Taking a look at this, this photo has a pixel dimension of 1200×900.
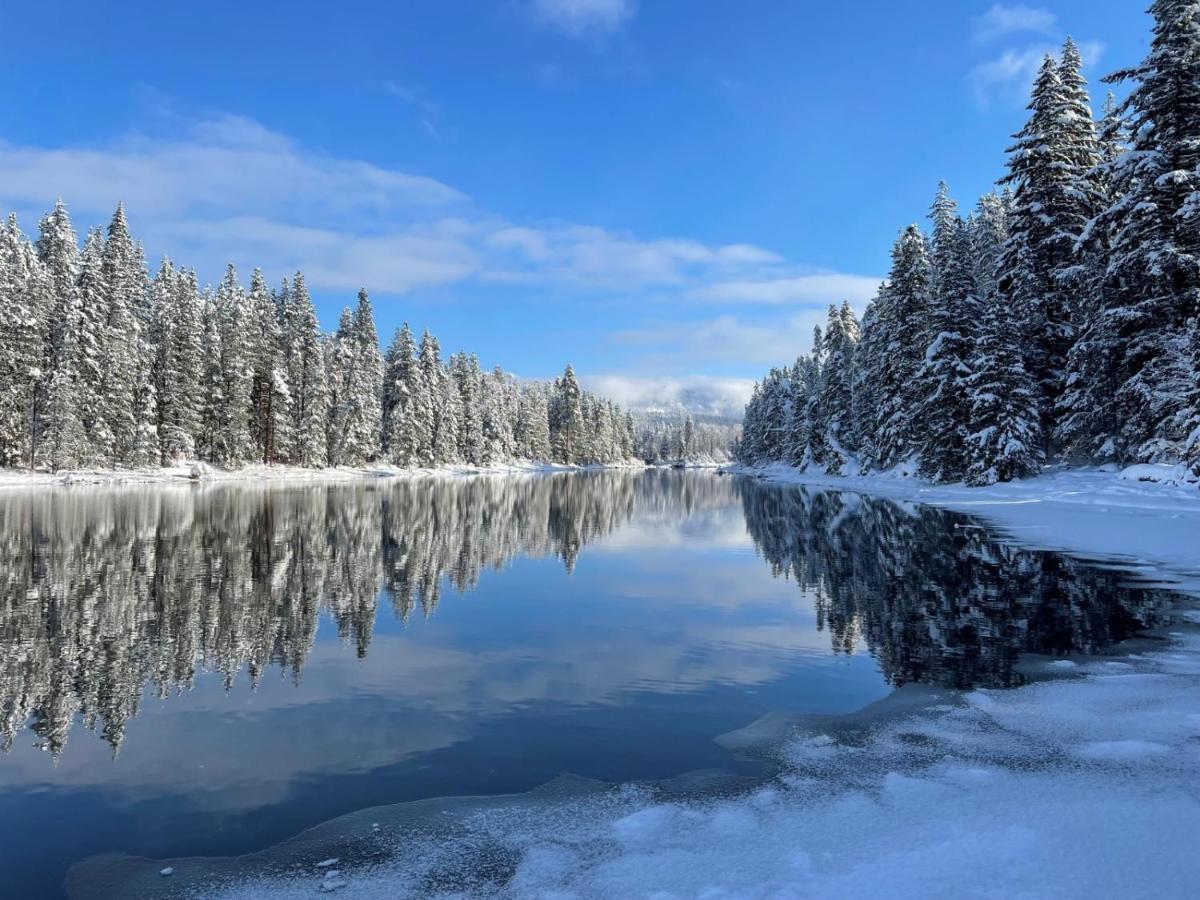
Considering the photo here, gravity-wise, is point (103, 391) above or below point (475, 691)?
above

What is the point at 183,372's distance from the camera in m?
58.4

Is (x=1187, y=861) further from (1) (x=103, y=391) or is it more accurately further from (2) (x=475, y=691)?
(1) (x=103, y=391)

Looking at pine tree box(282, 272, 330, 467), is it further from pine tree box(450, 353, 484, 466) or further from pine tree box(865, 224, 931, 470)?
pine tree box(865, 224, 931, 470)

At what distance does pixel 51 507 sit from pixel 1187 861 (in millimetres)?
34743

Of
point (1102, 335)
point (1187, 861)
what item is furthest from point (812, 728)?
point (1102, 335)

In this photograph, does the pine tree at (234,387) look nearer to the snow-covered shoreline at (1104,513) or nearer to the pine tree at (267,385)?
the pine tree at (267,385)

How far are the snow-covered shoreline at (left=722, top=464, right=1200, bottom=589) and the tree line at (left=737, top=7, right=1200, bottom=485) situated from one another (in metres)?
1.08

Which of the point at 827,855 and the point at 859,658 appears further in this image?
the point at 859,658

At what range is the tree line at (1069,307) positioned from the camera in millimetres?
25281

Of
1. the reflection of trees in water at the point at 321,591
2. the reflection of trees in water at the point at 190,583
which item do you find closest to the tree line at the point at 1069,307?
the reflection of trees in water at the point at 321,591

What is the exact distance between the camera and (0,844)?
478 cm

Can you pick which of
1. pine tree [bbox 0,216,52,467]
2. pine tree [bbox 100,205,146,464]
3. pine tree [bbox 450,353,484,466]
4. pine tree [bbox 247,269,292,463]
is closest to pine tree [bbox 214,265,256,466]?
pine tree [bbox 247,269,292,463]

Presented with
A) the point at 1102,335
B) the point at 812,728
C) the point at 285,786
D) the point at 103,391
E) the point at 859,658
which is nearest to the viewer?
the point at 285,786

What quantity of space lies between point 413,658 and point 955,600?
341 inches
